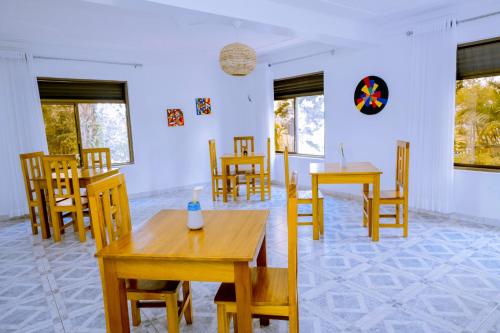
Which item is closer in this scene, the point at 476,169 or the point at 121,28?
the point at 476,169

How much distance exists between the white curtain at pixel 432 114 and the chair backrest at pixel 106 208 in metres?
3.66

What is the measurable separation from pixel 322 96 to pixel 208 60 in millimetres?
2385

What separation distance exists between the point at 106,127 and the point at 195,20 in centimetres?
327

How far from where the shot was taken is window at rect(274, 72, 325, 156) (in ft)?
19.3

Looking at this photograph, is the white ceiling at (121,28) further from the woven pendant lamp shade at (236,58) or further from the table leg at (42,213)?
the table leg at (42,213)

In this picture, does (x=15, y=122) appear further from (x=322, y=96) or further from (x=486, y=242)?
(x=486, y=242)

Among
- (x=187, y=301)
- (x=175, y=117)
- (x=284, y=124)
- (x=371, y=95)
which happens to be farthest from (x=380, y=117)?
(x=187, y=301)

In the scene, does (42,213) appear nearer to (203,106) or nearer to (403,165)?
(203,106)

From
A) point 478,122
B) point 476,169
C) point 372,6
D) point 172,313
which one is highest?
point 372,6

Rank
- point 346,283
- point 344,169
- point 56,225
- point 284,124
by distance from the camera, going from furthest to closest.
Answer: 1. point 284,124
2. point 56,225
3. point 344,169
4. point 346,283

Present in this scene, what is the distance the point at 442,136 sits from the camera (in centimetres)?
402

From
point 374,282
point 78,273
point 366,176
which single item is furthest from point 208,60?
point 374,282

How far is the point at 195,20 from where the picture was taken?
322 centimetres

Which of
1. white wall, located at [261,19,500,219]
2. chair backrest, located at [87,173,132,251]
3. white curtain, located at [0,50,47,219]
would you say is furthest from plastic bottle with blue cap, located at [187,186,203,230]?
white curtain, located at [0,50,47,219]
